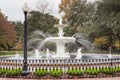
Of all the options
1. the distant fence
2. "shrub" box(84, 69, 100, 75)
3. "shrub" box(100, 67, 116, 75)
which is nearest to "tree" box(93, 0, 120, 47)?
the distant fence

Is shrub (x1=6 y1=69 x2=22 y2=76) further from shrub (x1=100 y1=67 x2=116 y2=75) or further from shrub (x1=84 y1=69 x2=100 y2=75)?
shrub (x1=100 y1=67 x2=116 y2=75)

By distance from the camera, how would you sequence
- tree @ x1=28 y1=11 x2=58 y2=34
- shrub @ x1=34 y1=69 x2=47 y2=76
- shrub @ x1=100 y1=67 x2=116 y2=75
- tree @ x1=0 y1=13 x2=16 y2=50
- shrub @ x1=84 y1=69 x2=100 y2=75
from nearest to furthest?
shrub @ x1=34 y1=69 x2=47 y2=76, shrub @ x1=84 y1=69 x2=100 y2=75, shrub @ x1=100 y1=67 x2=116 y2=75, tree @ x1=0 y1=13 x2=16 y2=50, tree @ x1=28 y1=11 x2=58 y2=34

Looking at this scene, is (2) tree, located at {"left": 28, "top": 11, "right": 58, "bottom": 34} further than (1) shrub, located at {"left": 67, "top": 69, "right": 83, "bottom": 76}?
Yes

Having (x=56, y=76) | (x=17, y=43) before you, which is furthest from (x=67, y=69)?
(x=17, y=43)

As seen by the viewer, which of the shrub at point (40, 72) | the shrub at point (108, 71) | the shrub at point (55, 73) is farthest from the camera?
the shrub at point (108, 71)

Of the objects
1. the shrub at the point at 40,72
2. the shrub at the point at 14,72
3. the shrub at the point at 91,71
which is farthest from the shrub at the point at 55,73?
the shrub at the point at 14,72

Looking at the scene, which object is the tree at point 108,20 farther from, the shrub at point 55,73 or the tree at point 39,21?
the shrub at point 55,73

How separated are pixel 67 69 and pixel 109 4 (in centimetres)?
3550

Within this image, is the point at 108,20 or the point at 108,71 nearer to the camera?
the point at 108,71

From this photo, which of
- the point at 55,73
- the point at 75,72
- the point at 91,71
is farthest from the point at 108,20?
the point at 55,73

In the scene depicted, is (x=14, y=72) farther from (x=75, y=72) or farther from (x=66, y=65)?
(x=75, y=72)

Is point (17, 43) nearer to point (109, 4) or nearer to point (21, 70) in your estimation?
point (109, 4)

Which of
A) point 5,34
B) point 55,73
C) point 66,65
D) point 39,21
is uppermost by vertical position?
point 39,21

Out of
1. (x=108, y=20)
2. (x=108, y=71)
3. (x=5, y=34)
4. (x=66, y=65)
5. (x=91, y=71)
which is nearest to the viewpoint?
(x=91, y=71)
